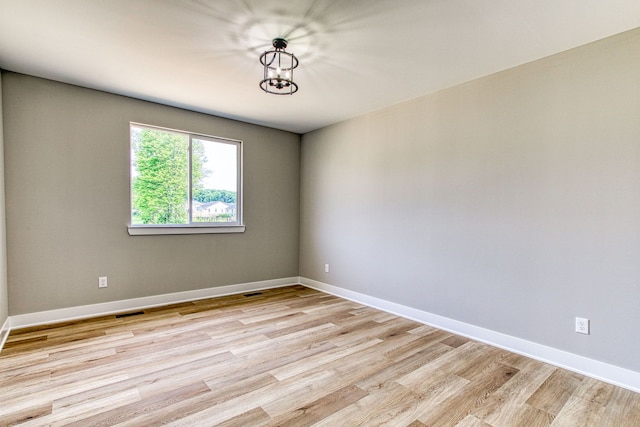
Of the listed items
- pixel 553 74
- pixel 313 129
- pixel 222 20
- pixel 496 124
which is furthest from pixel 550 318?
pixel 313 129

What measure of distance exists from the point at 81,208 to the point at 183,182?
1094mm

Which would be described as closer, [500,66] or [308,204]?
[500,66]

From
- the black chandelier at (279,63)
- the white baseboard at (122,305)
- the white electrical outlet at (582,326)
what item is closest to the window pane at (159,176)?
the white baseboard at (122,305)

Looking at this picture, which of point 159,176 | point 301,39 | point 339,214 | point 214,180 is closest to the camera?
point 301,39

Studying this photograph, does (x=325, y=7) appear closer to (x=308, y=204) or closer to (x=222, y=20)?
(x=222, y=20)

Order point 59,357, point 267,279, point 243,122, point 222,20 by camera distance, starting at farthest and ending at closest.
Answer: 1. point 267,279
2. point 243,122
3. point 59,357
4. point 222,20

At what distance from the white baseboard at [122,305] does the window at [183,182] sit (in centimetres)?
80

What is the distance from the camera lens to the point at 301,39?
89.0 inches

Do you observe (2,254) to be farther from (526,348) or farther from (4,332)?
(526,348)

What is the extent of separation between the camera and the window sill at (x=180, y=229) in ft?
11.6

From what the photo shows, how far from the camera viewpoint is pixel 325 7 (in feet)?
6.22

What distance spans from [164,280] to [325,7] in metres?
3.44

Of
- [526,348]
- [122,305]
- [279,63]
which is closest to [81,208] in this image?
[122,305]

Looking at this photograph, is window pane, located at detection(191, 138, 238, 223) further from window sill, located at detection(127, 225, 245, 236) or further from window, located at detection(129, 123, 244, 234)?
window sill, located at detection(127, 225, 245, 236)
